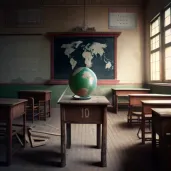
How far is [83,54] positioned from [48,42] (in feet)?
4.75

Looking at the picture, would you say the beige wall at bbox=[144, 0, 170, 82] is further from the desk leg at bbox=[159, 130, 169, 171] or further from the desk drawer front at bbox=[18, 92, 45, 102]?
the desk leg at bbox=[159, 130, 169, 171]

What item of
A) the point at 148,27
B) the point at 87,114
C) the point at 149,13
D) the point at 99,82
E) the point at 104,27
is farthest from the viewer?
the point at 104,27

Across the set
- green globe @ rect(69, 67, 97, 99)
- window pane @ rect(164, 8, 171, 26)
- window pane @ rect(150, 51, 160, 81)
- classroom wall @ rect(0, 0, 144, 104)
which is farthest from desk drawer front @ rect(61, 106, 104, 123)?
classroom wall @ rect(0, 0, 144, 104)

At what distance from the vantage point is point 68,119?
250 cm

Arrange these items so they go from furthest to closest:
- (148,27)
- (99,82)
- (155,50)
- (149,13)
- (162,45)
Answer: (99,82) < (148,27) < (149,13) < (155,50) < (162,45)

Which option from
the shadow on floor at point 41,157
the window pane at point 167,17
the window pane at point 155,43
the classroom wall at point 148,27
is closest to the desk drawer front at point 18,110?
the shadow on floor at point 41,157

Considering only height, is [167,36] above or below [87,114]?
above

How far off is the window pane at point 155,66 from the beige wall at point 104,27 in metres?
0.59

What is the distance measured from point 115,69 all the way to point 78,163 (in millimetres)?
5401

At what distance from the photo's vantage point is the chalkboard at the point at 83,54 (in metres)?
7.55

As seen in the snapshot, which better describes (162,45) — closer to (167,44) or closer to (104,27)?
(167,44)

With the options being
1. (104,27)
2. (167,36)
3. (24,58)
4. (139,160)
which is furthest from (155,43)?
(139,160)

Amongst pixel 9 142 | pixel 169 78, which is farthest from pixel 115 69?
pixel 9 142

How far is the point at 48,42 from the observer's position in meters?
7.67
